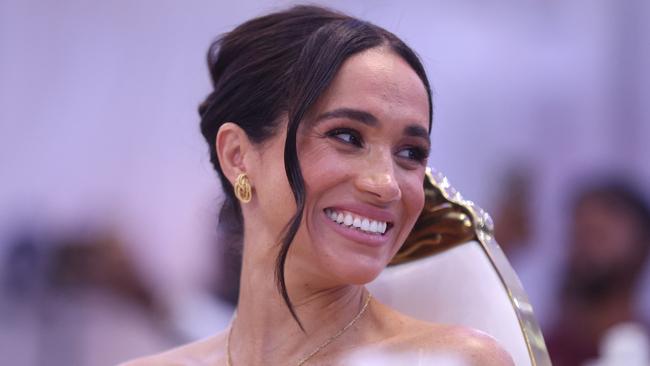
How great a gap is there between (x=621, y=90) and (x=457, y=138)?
1.85 ft

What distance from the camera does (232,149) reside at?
7.13 feet

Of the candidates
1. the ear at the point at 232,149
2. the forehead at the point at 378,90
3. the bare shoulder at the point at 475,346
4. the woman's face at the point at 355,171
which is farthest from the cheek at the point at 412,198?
the ear at the point at 232,149

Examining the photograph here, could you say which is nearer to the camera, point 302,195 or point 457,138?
point 302,195

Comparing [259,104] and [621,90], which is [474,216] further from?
[621,90]

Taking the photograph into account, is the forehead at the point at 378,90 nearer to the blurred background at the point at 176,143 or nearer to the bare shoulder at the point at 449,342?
the bare shoulder at the point at 449,342

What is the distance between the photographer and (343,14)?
216 centimetres

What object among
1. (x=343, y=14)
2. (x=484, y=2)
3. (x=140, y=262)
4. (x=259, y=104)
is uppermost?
(x=343, y=14)

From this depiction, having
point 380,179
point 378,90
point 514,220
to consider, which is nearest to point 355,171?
point 380,179

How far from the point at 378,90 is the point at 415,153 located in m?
0.14

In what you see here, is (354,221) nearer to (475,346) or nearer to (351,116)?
(351,116)

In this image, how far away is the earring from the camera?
212cm

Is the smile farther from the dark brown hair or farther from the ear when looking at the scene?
the ear

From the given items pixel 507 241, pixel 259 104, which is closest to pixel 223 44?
pixel 259 104

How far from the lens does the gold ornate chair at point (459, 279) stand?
2055 mm
